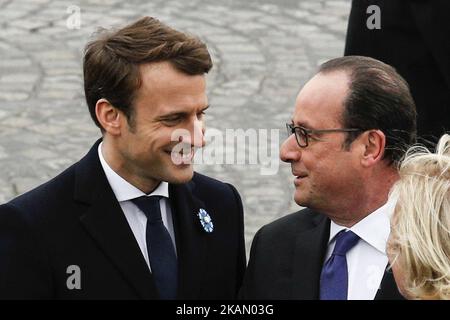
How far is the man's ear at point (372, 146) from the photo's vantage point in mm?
4371

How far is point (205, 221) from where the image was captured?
4.59 metres

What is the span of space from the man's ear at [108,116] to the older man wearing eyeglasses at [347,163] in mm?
609

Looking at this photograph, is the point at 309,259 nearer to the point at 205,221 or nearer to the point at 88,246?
the point at 205,221

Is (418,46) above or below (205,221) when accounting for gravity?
above

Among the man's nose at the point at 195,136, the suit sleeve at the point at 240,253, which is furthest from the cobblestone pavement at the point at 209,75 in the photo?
the man's nose at the point at 195,136

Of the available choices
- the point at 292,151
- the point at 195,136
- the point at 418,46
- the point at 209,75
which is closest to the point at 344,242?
the point at 292,151

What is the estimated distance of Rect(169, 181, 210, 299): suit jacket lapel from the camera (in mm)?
4418

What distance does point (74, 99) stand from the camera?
1007cm

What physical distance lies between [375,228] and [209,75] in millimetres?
6340

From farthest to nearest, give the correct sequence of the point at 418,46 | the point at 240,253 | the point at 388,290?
the point at 418,46, the point at 240,253, the point at 388,290

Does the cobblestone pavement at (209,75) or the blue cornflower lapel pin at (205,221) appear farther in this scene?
the cobblestone pavement at (209,75)

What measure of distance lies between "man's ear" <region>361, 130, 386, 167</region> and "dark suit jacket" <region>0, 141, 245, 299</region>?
65 centimetres

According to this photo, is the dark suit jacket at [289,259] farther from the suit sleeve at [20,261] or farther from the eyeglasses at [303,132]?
the suit sleeve at [20,261]

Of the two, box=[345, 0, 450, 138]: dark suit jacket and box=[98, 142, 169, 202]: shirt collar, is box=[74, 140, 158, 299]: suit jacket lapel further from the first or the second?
box=[345, 0, 450, 138]: dark suit jacket
